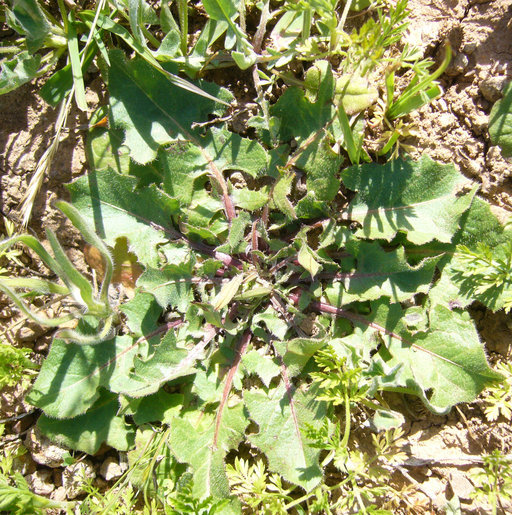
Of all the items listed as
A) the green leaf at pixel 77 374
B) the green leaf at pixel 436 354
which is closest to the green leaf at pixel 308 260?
the green leaf at pixel 436 354

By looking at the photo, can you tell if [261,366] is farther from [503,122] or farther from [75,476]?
[503,122]

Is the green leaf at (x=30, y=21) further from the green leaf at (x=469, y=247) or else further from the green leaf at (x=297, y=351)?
the green leaf at (x=469, y=247)

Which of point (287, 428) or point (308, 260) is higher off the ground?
point (308, 260)

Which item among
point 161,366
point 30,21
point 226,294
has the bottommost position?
point 161,366

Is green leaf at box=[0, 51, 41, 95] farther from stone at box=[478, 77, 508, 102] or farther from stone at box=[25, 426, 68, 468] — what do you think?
stone at box=[478, 77, 508, 102]

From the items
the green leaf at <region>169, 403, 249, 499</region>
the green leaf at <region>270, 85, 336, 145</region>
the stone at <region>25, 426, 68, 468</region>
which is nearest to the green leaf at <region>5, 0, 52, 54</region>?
the green leaf at <region>270, 85, 336, 145</region>

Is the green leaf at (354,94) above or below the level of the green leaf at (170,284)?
above

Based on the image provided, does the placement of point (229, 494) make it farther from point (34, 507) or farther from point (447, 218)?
point (447, 218)

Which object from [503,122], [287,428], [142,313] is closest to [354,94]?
[503,122]
